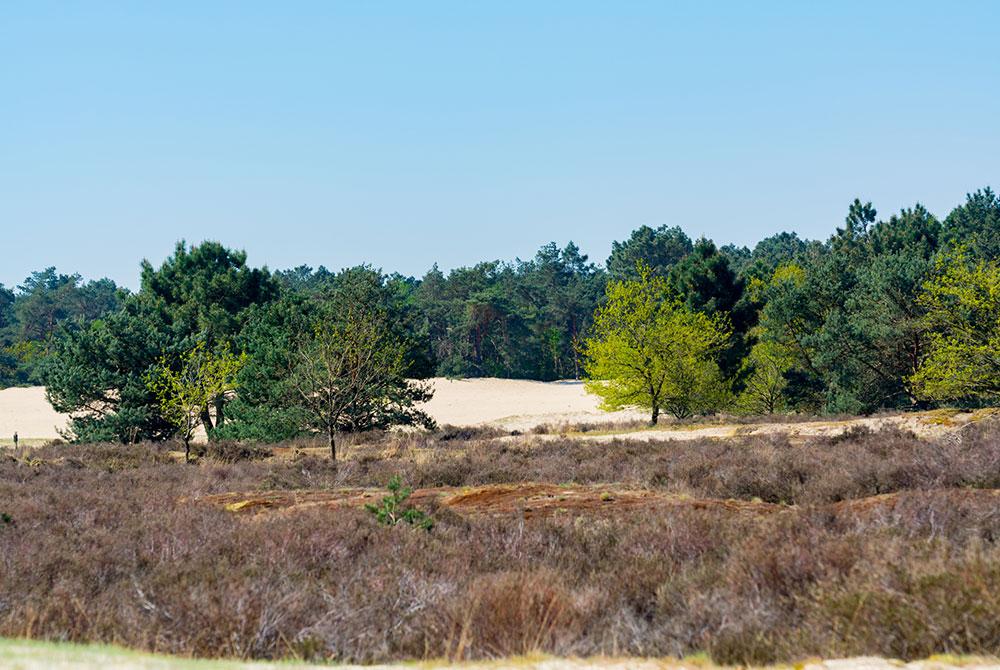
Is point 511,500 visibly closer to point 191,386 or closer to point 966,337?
point 191,386

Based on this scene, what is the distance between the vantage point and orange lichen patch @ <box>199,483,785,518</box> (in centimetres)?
1117

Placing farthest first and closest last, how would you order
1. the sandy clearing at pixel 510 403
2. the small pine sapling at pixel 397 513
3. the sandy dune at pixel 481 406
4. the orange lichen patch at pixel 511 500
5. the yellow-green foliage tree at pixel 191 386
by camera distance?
the sandy clearing at pixel 510 403 < the sandy dune at pixel 481 406 < the yellow-green foliage tree at pixel 191 386 < the orange lichen patch at pixel 511 500 < the small pine sapling at pixel 397 513

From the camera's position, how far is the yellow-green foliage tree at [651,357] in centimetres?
3803

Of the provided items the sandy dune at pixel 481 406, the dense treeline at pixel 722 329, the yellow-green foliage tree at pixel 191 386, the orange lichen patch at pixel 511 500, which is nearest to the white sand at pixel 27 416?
the sandy dune at pixel 481 406

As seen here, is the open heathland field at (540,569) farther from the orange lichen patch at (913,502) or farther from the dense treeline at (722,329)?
the dense treeline at (722,329)

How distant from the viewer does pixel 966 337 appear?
33969mm

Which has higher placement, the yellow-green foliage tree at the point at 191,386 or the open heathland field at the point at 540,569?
the yellow-green foliage tree at the point at 191,386

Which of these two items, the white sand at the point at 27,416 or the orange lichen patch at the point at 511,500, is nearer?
the orange lichen patch at the point at 511,500

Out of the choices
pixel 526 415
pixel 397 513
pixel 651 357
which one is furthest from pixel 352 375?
pixel 526 415

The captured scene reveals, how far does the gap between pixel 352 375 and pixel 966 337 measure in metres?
24.1

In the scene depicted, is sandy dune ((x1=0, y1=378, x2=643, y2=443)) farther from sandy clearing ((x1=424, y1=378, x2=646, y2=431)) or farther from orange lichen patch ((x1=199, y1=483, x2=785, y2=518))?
orange lichen patch ((x1=199, y1=483, x2=785, y2=518))

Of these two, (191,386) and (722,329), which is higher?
(722,329)

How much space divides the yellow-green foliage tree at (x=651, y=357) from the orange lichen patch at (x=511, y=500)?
24.3m

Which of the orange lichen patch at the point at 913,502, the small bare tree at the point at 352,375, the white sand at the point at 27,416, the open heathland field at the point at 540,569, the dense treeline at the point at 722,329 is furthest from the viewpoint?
the white sand at the point at 27,416
